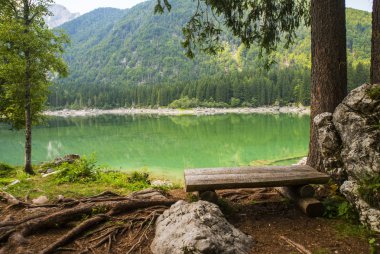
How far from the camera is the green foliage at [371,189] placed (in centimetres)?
405

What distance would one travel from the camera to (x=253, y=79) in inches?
4980

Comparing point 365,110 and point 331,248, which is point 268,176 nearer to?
point 331,248

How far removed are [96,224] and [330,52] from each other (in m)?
5.71

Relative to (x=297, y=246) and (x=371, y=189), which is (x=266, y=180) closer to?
(x=297, y=246)

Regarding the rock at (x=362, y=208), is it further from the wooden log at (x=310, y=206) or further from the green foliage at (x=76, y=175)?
the green foliage at (x=76, y=175)

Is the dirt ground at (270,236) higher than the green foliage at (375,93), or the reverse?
the green foliage at (375,93)

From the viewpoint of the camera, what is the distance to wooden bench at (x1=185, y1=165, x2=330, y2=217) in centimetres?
494

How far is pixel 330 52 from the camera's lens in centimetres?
612

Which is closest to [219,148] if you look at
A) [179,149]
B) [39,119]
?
[179,149]

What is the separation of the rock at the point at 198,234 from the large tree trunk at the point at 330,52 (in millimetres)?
3153

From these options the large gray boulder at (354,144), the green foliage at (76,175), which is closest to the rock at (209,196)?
the large gray boulder at (354,144)

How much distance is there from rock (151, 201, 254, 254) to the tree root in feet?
1.59

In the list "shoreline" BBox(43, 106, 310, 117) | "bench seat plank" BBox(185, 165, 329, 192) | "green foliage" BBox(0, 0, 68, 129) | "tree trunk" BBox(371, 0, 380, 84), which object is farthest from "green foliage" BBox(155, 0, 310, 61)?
"shoreline" BBox(43, 106, 310, 117)

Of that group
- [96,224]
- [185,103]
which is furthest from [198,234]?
[185,103]
